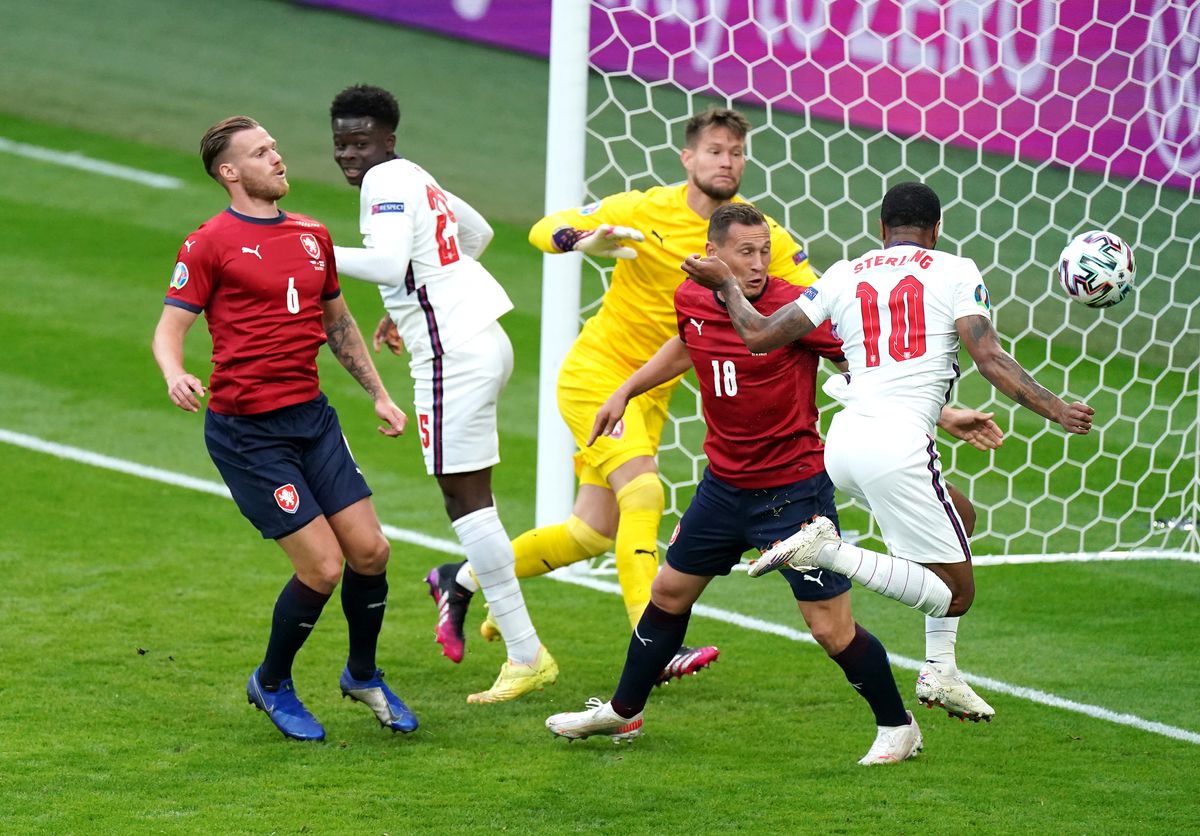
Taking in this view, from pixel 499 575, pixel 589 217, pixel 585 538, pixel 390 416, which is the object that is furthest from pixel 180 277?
pixel 585 538

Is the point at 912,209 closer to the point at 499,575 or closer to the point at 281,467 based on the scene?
the point at 499,575

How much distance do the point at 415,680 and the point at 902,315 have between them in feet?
7.70

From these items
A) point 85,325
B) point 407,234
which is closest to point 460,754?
point 407,234

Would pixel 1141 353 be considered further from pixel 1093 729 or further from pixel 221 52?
pixel 221 52

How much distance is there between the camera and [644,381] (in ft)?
17.2

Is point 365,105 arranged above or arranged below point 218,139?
above

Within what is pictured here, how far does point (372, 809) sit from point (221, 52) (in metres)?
12.3

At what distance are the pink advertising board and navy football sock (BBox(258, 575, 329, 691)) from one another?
11.2ft

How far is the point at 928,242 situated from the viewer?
15.7ft

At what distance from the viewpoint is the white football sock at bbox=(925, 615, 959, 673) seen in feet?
15.7

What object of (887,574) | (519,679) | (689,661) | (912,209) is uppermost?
(912,209)

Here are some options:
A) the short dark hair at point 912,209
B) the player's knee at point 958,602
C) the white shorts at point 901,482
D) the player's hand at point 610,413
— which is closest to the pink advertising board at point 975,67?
the player's hand at point 610,413

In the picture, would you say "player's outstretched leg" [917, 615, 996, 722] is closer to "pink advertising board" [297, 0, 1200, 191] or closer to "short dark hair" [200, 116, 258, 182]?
"short dark hair" [200, 116, 258, 182]

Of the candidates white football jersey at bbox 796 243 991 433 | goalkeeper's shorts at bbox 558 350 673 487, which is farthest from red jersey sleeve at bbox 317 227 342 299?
white football jersey at bbox 796 243 991 433
